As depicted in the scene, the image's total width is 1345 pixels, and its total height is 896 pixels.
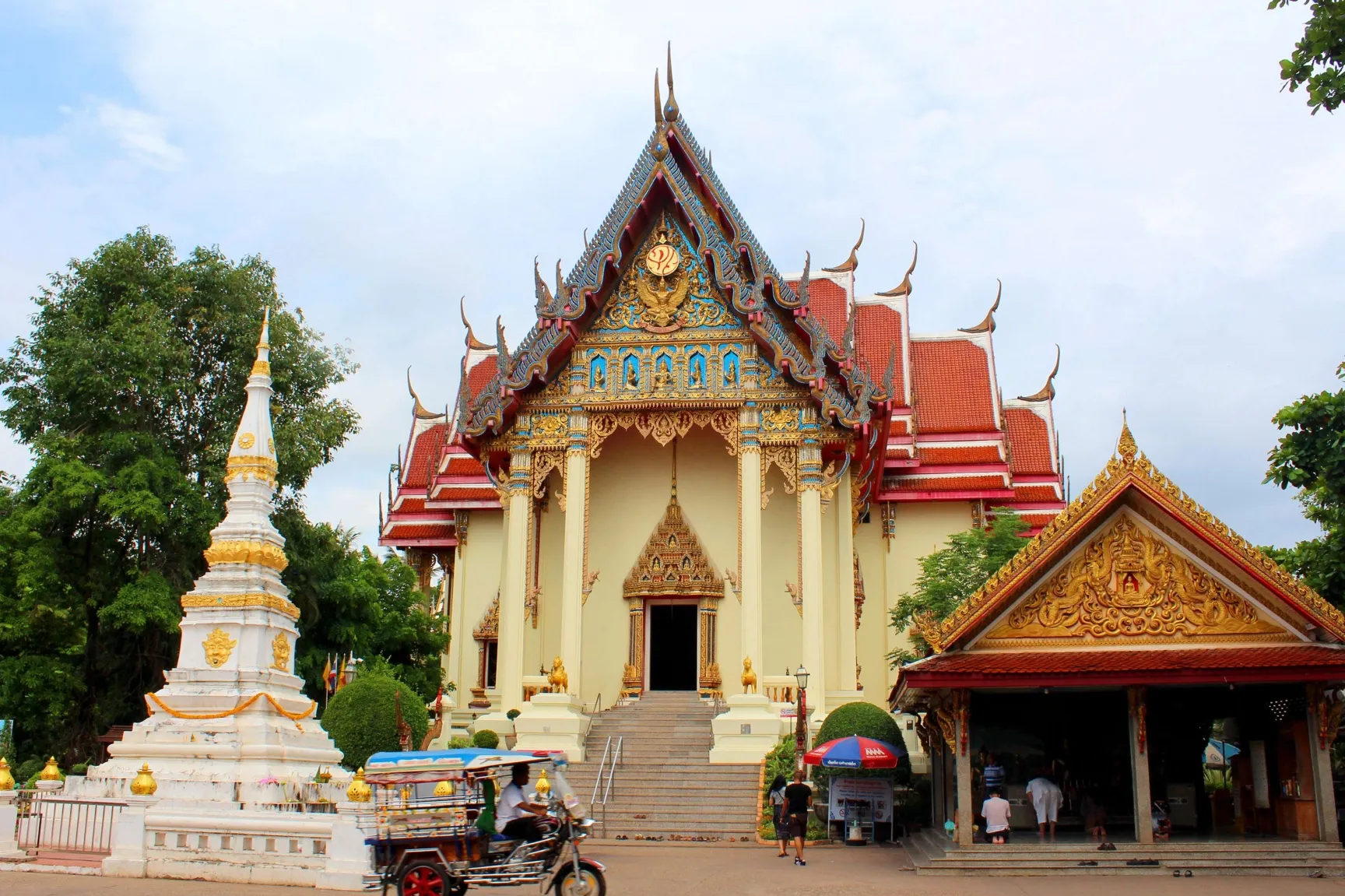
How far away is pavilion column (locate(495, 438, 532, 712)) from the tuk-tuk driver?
931cm

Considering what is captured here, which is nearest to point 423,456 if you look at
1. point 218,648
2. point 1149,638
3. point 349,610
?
point 349,610

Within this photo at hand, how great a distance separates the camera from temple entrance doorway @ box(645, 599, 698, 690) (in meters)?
Answer: 20.0

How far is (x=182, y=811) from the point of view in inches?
425

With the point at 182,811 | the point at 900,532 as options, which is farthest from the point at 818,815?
the point at 900,532

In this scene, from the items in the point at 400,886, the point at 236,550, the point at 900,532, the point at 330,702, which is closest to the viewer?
the point at 400,886

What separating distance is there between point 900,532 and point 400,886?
52.7 ft

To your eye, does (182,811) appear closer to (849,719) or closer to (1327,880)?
(849,719)

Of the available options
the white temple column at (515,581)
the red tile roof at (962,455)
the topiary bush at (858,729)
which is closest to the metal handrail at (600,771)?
the white temple column at (515,581)

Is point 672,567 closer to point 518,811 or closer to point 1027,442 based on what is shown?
point 1027,442

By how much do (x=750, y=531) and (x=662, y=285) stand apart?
13.2ft

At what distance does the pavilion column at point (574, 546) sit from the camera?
17969 millimetres

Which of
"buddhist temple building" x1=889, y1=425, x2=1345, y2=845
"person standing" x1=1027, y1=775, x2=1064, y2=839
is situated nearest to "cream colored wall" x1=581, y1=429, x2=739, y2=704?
"person standing" x1=1027, y1=775, x2=1064, y2=839

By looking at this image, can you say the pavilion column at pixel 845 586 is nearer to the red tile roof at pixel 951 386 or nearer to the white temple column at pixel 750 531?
the white temple column at pixel 750 531

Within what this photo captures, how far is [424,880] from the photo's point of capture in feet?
26.8
